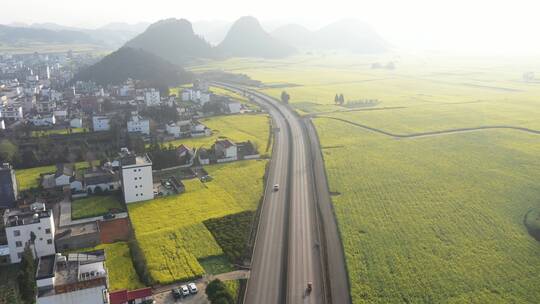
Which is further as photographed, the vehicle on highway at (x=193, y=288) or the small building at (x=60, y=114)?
the small building at (x=60, y=114)

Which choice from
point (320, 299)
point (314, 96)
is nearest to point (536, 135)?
point (314, 96)

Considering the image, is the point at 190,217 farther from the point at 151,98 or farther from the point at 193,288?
the point at 151,98

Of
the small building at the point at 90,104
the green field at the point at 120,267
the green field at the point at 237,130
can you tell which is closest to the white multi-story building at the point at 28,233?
the green field at the point at 120,267

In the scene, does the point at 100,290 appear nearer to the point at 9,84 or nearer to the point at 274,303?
the point at 274,303

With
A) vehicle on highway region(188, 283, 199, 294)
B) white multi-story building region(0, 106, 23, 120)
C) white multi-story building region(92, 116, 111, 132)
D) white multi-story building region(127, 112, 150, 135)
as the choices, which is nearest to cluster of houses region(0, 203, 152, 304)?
vehicle on highway region(188, 283, 199, 294)

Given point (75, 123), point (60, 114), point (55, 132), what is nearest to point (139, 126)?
point (75, 123)

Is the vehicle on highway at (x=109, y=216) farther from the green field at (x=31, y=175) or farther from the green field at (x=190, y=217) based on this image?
the green field at (x=31, y=175)

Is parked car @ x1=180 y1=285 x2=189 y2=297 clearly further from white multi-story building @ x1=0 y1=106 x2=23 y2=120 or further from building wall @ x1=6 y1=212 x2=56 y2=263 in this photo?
white multi-story building @ x1=0 y1=106 x2=23 y2=120
